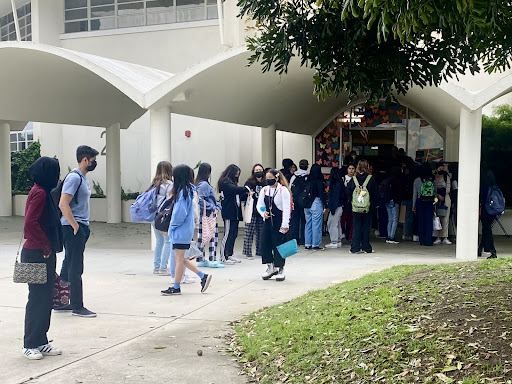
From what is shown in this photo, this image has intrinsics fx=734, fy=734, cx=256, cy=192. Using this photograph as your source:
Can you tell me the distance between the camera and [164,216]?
32.6ft

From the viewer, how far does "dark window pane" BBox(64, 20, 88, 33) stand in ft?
78.1

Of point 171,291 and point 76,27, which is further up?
point 76,27

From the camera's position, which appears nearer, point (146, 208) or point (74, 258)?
point (74, 258)

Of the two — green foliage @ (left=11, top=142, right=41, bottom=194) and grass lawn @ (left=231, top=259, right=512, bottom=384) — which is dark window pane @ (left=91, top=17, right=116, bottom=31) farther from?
grass lawn @ (left=231, top=259, right=512, bottom=384)

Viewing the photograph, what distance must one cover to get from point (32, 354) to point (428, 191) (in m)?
9.76

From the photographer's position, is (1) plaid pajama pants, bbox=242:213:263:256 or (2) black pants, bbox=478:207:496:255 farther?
(2) black pants, bbox=478:207:496:255

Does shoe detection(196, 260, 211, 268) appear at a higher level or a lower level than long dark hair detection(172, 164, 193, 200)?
lower

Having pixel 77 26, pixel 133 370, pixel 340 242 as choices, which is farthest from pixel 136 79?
pixel 77 26

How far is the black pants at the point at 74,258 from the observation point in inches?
317

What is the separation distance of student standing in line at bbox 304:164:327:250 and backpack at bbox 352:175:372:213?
0.72 metres

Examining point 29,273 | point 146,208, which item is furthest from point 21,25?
point 29,273

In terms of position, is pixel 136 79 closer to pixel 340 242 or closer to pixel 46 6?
pixel 340 242

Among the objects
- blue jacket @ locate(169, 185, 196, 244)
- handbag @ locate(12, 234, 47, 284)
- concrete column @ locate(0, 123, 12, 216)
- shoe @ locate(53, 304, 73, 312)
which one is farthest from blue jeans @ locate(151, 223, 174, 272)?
concrete column @ locate(0, 123, 12, 216)

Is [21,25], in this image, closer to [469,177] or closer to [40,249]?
[469,177]
